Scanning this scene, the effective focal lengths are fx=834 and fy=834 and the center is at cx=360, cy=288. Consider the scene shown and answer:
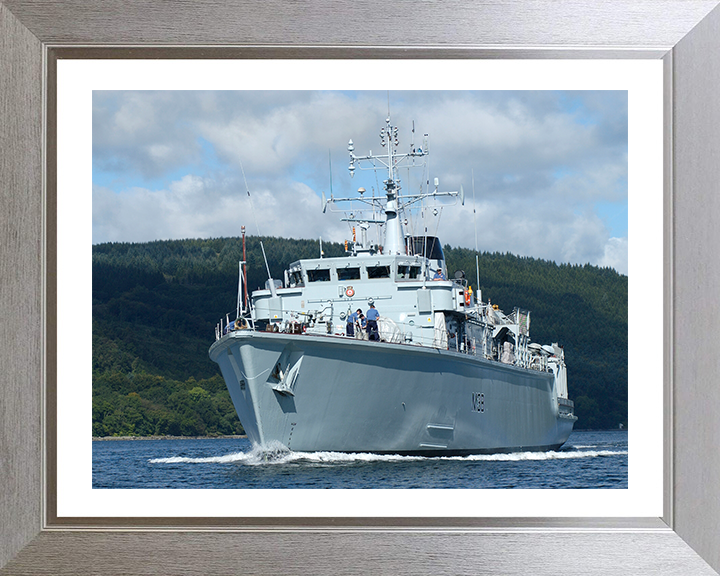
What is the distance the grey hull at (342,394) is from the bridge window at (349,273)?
280 centimetres

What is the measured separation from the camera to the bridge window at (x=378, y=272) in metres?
16.1

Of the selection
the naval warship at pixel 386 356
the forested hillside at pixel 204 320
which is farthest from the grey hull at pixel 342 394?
the forested hillside at pixel 204 320

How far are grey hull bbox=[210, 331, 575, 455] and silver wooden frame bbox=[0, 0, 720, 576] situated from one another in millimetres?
7085

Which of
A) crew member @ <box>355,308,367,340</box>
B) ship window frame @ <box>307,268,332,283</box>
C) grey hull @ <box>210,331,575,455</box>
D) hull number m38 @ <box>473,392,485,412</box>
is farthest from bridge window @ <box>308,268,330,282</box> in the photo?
hull number m38 @ <box>473,392,485,412</box>

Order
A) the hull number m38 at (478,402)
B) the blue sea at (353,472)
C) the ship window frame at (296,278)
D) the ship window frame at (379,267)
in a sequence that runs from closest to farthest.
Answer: the blue sea at (353,472), the hull number m38 at (478,402), the ship window frame at (379,267), the ship window frame at (296,278)

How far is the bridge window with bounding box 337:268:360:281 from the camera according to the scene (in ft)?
53.3

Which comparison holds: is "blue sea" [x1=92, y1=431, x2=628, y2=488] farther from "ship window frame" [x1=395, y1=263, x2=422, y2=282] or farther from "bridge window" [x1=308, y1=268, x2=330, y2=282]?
"bridge window" [x1=308, y1=268, x2=330, y2=282]

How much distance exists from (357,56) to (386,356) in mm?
7941

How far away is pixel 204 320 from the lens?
29.8m

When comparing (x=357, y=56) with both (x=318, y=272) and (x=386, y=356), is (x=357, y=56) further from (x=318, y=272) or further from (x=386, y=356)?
(x=318, y=272)

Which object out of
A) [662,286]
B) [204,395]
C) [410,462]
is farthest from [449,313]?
[204,395]

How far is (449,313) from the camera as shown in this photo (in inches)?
641

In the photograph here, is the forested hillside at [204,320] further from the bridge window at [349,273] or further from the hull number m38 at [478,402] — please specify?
the hull number m38 at [478,402]

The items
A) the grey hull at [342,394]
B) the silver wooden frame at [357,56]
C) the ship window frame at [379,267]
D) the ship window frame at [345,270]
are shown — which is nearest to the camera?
the silver wooden frame at [357,56]
